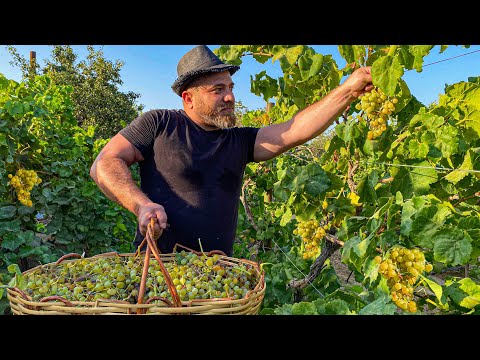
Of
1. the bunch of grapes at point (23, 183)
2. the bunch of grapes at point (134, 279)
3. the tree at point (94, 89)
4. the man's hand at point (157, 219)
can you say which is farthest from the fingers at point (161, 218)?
the tree at point (94, 89)

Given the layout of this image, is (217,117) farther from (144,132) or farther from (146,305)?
(146,305)

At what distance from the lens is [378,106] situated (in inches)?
74.4

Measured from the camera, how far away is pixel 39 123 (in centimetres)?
413

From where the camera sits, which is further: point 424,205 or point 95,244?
point 95,244

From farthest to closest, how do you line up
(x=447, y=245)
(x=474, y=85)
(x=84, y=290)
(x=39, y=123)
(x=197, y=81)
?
(x=39, y=123) < (x=197, y=81) < (x=474, y=85) < (x=84, y=290) < (x=447, y=245)

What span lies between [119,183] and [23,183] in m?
1.86

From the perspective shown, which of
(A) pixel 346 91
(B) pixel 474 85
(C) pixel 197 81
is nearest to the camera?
(B) pixel 474 85

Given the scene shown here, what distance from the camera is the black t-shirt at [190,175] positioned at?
2277 mm

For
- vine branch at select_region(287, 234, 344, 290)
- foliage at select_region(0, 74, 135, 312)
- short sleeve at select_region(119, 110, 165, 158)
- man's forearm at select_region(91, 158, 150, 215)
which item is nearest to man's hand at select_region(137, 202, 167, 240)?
man's forearm at select_region(91, 158, 150, 215)

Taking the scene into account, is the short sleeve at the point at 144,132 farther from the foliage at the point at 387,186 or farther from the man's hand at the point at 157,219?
the man's hand at the point at 157,219
